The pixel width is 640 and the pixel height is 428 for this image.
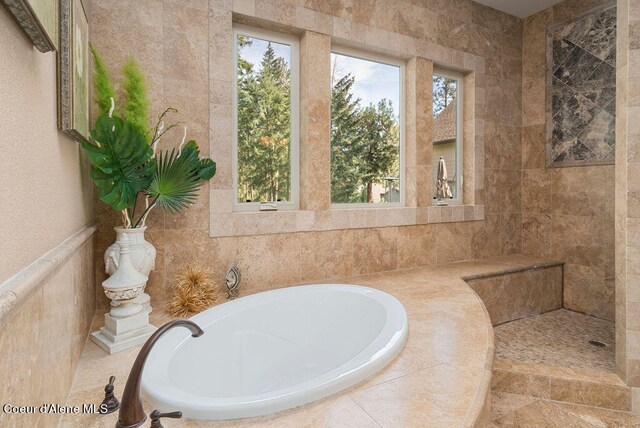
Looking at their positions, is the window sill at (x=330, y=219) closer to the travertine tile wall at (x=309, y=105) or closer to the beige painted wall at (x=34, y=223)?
the travertine tile wall at (x=309, y=105)

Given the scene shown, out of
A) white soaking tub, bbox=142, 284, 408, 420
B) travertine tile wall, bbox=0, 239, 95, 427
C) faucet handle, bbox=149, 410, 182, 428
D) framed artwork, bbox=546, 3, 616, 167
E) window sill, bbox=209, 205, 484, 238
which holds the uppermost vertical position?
framed artwork, bbox=546, 3, 616, 167

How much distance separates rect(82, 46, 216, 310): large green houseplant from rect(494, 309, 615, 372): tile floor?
228 centimetres

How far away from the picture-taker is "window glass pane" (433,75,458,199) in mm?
3221

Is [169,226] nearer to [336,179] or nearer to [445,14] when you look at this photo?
[336,179]

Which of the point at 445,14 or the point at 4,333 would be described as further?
the point at 445,14

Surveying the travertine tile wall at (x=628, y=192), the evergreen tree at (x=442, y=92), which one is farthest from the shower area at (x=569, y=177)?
the evergreen tree at (x=442, y=92)

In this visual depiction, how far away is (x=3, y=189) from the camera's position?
0.60 meters

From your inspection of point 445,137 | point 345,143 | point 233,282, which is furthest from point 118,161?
point 445,137

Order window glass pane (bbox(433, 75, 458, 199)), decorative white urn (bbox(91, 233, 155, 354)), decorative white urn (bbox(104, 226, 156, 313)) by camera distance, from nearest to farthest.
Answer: decorative white urn (bbox(91, 233, 155, 354)) < decorative white urn (bbox(104, 226, 156, 313)) < window glass pane (bbox(433, 75, 458, 199))

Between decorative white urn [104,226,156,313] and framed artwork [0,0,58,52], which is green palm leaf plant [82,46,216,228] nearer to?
decorative white urn [104,226,156,313]

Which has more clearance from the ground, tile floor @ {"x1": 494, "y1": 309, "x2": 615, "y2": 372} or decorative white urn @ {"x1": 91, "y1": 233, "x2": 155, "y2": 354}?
decorative white urn @ {"x1": 91, "y1": 233, "x2": 155, "y2": 354}

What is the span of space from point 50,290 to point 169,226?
1223 mm

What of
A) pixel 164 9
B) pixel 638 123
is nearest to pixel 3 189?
pixel 164 9

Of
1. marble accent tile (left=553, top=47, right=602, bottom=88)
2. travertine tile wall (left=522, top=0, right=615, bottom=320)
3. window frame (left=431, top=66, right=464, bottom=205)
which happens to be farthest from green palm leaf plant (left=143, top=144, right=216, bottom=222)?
marble accent tile (left=553, top=47, right=602, bottom=88)
